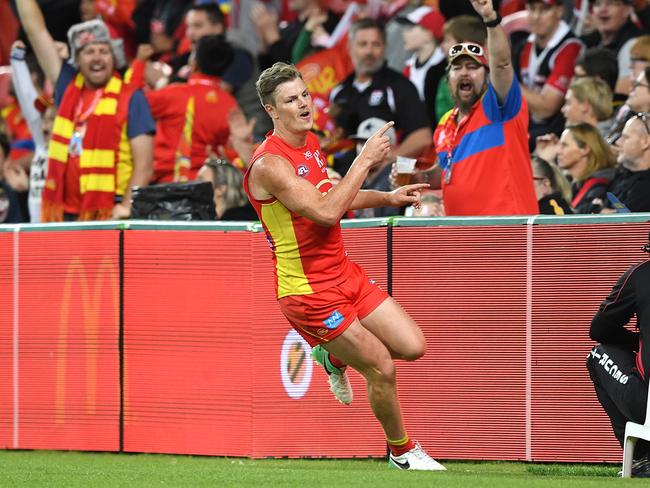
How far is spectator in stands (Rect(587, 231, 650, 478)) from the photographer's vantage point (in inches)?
308

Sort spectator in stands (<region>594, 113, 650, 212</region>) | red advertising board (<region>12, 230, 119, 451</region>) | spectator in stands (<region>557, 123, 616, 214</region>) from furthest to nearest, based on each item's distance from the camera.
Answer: spectator in stands (<region>557, 123, 616, 214</region>), red advertising board (<region>12, 230, 119, 451</region>), spectator in stands (<region>594, 113, 650, 212</region>)

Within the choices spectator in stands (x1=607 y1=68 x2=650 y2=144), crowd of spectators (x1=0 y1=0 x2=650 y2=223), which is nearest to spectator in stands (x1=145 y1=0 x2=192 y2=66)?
crowd of spectators (x1=0 y1=0 x2=650 y2=223)

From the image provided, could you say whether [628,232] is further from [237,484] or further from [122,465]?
[122,465]

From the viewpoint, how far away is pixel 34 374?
10.7m

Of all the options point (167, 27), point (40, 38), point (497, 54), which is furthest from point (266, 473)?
point (167, 27)

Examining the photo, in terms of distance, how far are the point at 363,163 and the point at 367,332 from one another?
1031 mm

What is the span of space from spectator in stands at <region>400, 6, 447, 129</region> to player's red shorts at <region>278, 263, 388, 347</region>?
498cm

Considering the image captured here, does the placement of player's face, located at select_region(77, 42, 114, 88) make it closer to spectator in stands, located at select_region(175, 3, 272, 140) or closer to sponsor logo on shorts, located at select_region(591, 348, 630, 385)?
spectator in stands, located at select_region(175, 3, 272, 140)

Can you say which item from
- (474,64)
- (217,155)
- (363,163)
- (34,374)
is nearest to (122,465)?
(34,374)

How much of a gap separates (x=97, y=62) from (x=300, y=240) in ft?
14.9

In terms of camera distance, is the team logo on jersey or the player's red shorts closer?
the player's red shorts

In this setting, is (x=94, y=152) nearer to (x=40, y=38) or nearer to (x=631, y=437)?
(x=40, y=38)

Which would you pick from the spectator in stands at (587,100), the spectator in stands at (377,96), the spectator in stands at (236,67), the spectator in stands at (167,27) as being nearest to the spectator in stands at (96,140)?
the spectator in stands at (377,96)

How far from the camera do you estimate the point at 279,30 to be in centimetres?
1578
